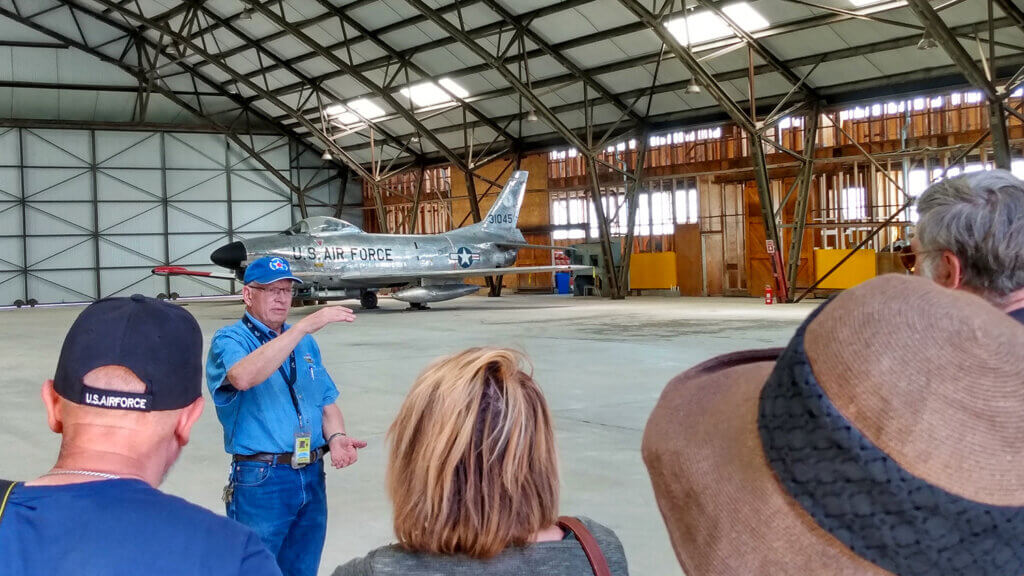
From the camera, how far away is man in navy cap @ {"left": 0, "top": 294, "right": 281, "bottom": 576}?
1335 millimetres

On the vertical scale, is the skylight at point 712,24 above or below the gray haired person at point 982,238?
above

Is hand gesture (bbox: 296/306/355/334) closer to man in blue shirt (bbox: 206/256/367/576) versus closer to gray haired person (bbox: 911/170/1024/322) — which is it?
man in blue shirt (bbox: 206/256/367/576)

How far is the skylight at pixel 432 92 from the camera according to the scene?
27219 millimetres

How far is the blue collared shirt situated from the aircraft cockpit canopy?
18684 mm

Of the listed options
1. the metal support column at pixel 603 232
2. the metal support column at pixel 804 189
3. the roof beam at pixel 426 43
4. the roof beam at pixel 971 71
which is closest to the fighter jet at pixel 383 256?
the metal support column at pixel 603 232

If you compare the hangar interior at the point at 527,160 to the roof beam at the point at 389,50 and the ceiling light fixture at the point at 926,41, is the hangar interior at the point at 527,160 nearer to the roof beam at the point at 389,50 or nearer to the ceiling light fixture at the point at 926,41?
the roof beam at the point at 389,50

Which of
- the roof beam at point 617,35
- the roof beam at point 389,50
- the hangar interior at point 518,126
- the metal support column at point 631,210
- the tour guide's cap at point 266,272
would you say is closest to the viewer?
the tour guide's cap at point 266,272

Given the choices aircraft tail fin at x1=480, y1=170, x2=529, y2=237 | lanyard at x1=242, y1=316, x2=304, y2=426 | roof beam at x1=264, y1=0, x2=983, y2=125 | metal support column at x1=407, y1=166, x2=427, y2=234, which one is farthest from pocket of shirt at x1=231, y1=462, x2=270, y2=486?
metal support column at x1=407, y1=166, x2=427, y2=234

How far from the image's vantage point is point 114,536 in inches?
52.9

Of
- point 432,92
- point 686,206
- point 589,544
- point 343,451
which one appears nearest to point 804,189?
point 686,206

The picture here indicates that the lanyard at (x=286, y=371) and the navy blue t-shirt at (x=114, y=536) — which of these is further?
the lanyard at (x=286, y=371)

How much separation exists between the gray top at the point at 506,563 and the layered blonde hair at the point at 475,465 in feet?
0.07

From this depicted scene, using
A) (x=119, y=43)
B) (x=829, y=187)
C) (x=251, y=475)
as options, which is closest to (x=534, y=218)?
(x=829, y=187)

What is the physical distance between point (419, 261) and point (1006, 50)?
50.1 ft
